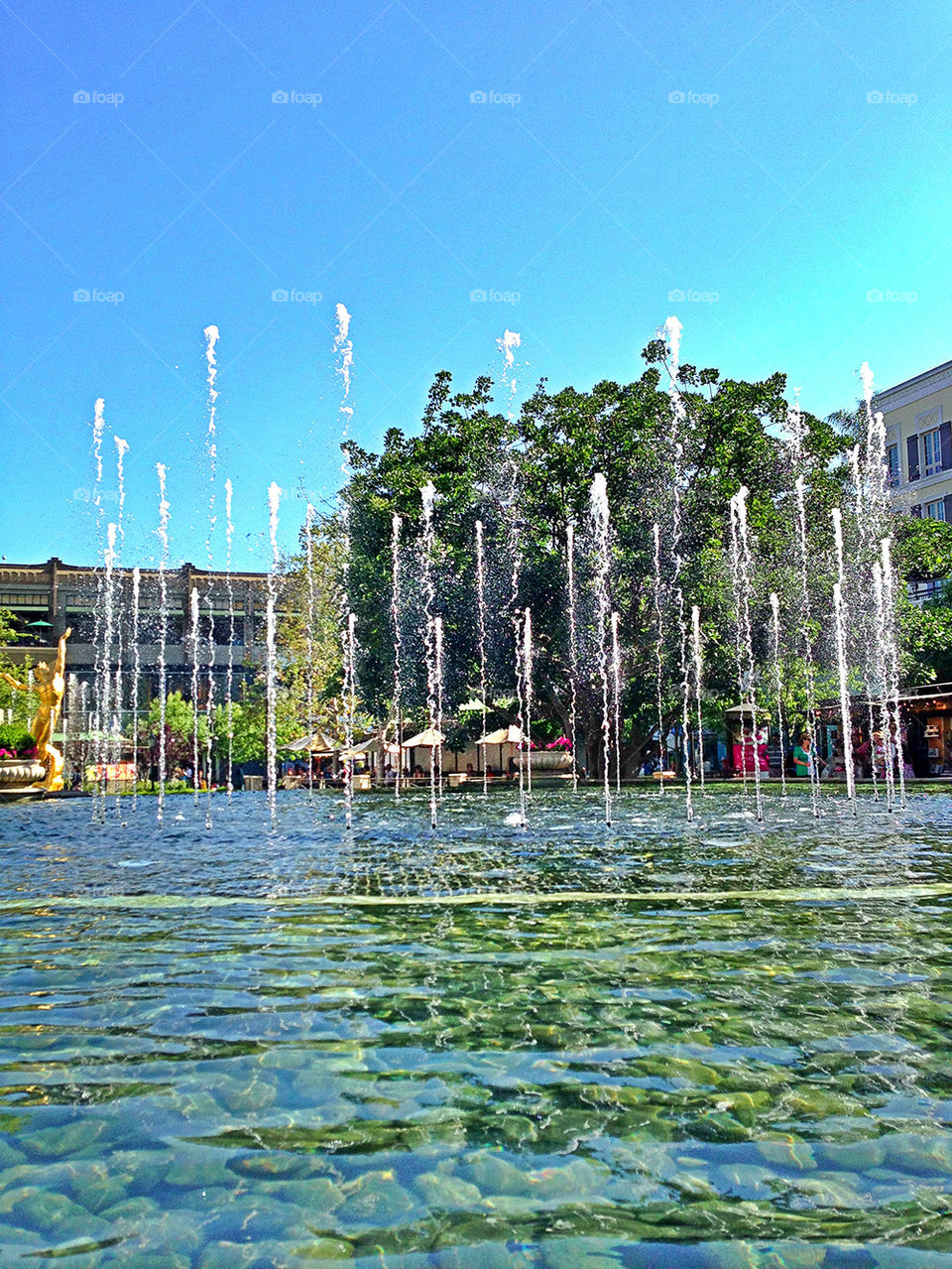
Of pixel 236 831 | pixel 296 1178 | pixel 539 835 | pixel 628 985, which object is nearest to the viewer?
pixel 296 1178

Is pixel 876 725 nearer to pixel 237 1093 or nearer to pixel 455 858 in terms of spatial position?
pixel 455 858

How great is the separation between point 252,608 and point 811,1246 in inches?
2576

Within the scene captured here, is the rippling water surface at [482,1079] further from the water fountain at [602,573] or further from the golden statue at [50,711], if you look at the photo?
the water fountain at [602,573]

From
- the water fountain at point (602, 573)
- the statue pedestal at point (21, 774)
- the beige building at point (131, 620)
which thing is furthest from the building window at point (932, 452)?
the beige building at point (131, 620)

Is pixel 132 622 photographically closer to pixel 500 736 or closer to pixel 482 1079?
pixel 500 736

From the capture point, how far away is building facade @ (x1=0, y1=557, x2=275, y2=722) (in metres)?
61.5

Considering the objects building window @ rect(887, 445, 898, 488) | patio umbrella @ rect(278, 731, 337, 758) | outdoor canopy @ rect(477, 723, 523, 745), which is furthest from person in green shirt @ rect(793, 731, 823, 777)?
patio umbrella @ rect(278, 731, 337, 758)

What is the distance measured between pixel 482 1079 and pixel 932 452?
42.2 meters

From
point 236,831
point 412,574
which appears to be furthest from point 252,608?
point 236,831

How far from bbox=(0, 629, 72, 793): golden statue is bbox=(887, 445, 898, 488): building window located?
3313 cm

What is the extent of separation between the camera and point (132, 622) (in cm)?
6106

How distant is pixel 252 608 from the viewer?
65875 mm

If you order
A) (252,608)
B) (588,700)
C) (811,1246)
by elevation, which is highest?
(252,608)

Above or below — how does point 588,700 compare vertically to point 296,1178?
above
